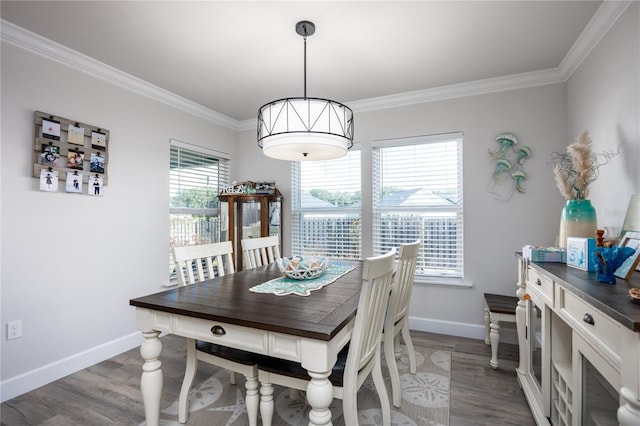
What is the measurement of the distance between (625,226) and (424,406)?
158 centimetres

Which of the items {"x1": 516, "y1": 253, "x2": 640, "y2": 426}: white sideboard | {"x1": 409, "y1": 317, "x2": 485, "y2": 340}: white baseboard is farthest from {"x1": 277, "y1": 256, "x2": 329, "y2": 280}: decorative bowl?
{"x1": 409, "y1": 317, "x2": 485, "y2": 340}: white baseboard

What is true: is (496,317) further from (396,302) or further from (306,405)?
(306,405)

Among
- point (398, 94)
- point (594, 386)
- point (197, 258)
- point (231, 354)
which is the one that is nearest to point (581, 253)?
point (594, 386)

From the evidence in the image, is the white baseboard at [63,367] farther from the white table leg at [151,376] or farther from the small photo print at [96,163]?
the small photo print at [96,163]

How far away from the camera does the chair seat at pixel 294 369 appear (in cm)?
140

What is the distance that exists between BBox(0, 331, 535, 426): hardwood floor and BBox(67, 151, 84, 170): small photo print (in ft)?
5.33

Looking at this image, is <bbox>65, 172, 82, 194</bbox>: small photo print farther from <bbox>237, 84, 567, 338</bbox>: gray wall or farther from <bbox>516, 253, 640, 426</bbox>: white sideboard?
<bbox>516, 253, 640, 426</bbox>: white sideboard

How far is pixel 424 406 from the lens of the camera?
1.92 metres

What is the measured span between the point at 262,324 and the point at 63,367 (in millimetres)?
2160

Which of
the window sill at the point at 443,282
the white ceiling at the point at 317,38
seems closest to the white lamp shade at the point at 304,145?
the white ceiling at the point at 317,38

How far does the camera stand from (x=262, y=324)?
126 centimetres

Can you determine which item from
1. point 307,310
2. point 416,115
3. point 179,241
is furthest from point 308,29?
point 179,241

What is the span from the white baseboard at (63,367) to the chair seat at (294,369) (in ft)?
6.15

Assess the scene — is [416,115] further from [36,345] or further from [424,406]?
[36,345]
